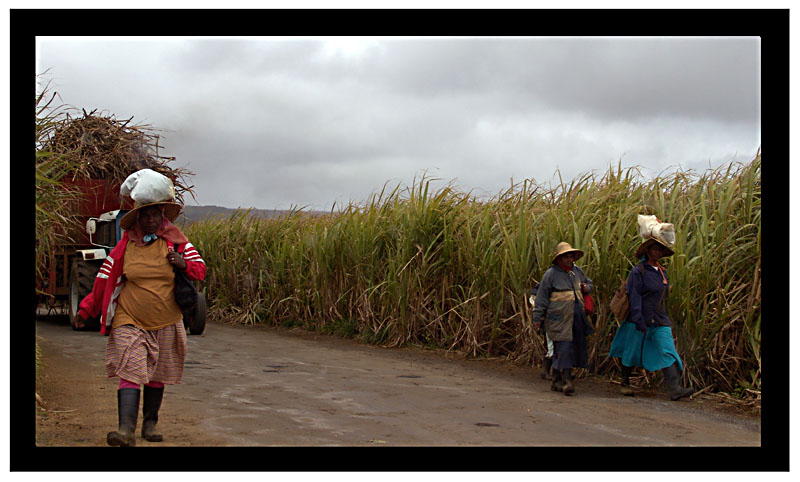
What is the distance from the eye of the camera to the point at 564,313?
800 centimetres

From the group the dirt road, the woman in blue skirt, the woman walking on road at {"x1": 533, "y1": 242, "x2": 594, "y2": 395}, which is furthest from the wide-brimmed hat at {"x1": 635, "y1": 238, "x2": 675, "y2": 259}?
the dirt road

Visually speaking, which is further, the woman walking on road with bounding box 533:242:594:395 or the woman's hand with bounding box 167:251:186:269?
the woman walking on road with bounding box 533:242:594:395

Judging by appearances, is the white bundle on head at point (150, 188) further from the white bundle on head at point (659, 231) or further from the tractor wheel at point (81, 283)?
the tractor wheel at point (81, 283)

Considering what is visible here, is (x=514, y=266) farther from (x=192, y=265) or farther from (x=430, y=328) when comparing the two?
(x=192, y=265)

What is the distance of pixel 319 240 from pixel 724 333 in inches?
292

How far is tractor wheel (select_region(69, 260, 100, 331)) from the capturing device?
494 inches

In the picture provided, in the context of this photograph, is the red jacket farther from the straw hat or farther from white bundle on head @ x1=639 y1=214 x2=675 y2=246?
white bundle on head @ x1=639 y1=214 x2=675 y2=246

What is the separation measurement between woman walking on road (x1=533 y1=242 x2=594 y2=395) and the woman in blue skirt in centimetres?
45

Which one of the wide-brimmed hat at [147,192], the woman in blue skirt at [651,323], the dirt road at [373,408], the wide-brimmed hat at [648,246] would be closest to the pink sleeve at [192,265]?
the wide-brimmed hat at [147,192]

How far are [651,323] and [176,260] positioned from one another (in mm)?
4696

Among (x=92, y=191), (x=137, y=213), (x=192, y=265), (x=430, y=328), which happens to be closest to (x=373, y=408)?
(x=192, y=265)

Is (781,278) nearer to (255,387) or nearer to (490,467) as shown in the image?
(490,467)

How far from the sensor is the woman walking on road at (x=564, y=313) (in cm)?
798

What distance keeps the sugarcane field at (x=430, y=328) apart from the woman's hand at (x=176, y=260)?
0.46 m
